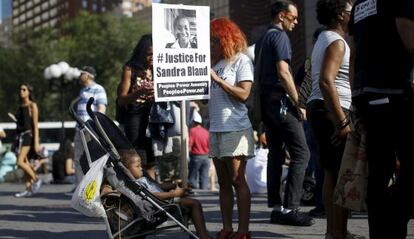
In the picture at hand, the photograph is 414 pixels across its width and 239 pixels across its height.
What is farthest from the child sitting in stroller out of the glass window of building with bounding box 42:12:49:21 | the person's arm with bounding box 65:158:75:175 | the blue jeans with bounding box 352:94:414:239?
the glass window of building with bounding box 42:12:49:21

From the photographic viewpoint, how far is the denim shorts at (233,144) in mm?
5590

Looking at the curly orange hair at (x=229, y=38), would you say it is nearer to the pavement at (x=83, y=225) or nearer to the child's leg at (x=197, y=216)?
the child's leg at (x=197, y=216)

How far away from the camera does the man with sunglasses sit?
263 inches

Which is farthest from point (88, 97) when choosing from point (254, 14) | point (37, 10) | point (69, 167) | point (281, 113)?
point (37, 10)

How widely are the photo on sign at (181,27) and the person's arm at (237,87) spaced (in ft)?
0.95

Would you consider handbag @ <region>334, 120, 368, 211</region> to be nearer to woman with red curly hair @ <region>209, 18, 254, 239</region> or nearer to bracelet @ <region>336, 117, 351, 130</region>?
bracelet @ <region>336, 117, 351, 130</region>

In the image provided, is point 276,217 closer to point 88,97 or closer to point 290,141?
point 290,141

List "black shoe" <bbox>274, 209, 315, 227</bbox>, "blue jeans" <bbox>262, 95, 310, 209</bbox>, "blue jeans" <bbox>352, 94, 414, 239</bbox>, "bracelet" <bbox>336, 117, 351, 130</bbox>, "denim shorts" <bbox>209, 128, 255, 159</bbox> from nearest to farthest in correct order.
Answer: "blue jeans" <bbox>352, 94, 414, 239</bbox>
"bracelet" <bbox>336, 117, 351, 130</bbox>
"denim shorts" <bbox>209, 128, 255, 159</bbox>
"black shoe" <bbox>274, 209, 315, 227</bbox>
"blue jeans" <bbox>262, 95, 310, 209</bbox>

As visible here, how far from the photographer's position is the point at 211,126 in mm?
5777

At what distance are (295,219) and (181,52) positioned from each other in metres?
1.99

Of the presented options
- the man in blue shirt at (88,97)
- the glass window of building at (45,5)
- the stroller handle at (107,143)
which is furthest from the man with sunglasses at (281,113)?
the glass window of building at (45,5)

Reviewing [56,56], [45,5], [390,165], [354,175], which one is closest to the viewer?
[390,165]

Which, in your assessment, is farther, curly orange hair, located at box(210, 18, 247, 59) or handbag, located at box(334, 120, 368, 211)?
curly orange hair, located at box(210, 18, 247, 59)

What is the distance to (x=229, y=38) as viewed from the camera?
5.70 meters
